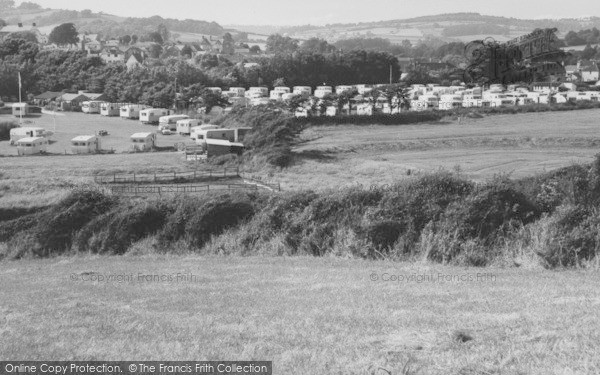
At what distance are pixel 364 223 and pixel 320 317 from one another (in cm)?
618

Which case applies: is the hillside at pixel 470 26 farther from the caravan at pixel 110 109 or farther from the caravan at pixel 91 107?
the caravan at pixel 110 109

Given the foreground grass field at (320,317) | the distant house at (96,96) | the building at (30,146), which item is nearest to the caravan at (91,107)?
A: the distant house at (96,96)

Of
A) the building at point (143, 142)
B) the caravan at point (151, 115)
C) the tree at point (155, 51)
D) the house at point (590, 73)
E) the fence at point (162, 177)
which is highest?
the tree at point (155, 51)

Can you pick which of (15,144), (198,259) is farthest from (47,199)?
(15,144)

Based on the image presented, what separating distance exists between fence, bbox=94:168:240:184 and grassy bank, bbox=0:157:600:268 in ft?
24.0

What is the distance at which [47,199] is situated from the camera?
21562 mm

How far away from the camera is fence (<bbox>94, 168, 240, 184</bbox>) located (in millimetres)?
25562

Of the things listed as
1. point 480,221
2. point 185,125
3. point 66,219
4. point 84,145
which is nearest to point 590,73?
point 185,125

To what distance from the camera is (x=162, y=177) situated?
2631 cm

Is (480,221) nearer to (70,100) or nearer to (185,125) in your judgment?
(185,125)

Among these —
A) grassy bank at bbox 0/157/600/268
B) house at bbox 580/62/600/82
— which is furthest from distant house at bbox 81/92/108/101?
house at bbox 580/62/600/82

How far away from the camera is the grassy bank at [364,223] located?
43.5ft

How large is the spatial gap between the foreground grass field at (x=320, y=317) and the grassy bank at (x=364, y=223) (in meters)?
1.09

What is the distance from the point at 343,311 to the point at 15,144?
32298 mm
